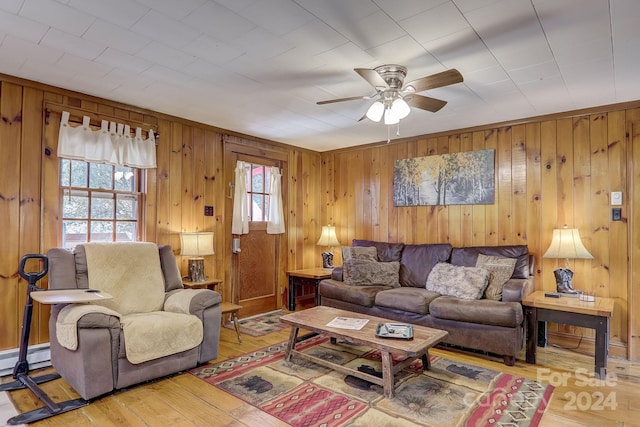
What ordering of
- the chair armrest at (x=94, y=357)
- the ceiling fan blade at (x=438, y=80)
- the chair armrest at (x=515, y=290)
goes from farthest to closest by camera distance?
the chair armrest at (x=515, y=290) → the chair armrest at (x=94, y=357) → the ceiling fan blade at (x=438, y=80)

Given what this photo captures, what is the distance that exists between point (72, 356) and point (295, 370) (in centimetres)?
158

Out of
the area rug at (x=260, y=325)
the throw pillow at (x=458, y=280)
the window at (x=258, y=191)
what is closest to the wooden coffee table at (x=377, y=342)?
the throw pillow at (x=458, y=280)

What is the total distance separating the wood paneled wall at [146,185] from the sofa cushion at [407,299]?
180 cm

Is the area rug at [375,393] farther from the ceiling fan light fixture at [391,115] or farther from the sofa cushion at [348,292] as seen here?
the ceiling fan light fixture at [391,115]

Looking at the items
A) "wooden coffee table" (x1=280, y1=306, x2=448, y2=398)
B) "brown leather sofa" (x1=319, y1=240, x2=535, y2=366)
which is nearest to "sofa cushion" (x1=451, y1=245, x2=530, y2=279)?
"brown leather sofa" (x1=319, y1=240, x2=535, y2=366)

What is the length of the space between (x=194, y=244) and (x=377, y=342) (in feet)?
7.09

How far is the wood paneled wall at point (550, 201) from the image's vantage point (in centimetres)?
345

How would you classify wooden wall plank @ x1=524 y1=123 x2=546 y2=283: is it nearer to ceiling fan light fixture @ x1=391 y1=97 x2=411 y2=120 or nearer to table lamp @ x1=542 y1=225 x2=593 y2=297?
table lamp @ x1=542 y1=225 x2=593 y2=297

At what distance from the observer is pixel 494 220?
4.19 m

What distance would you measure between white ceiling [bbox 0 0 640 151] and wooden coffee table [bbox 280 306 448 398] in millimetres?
1932

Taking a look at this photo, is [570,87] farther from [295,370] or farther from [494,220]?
[295,370]

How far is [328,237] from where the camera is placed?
5332 mm

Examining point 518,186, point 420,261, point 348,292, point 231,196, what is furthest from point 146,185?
point 518,186

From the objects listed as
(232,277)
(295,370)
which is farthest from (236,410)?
(232,277)
